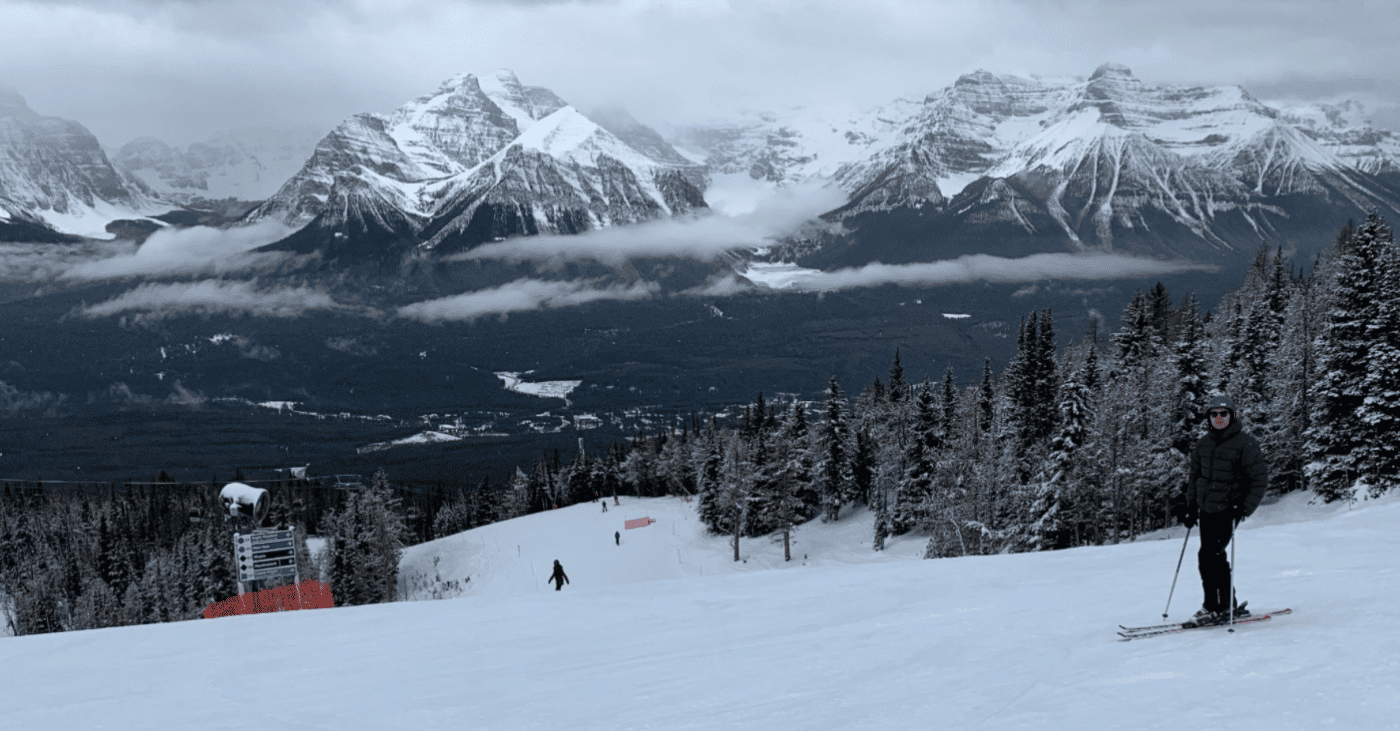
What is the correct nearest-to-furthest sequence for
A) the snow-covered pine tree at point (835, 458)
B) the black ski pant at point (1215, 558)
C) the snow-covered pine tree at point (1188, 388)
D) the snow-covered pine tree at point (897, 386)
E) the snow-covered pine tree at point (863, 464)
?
the black ski pant at point (1215, 558)
the snow-covered pine tree at point (1188, 388)
the snow-covered pine tree at point (835, 458)
the snow-covered pine tree at point (863, 464)
the snow-covered pine tree at point (897, 386)

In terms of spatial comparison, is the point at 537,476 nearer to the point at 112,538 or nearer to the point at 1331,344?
the point at 112,538

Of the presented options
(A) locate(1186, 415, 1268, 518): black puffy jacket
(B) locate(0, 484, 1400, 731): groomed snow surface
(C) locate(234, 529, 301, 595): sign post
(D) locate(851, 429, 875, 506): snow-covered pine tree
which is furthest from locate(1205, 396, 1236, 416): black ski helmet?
(D) locate(851, 429, 875, 506): snow-covered pine tree

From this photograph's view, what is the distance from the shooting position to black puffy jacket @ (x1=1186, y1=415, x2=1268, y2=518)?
328 inches

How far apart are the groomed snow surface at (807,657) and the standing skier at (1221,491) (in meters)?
0.53

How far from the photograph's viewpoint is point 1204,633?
28.3 ft

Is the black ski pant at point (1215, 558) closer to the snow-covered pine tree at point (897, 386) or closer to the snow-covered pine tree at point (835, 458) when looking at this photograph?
the snow-covered pine tree at point (835, 458)

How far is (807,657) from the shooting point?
9.47 m

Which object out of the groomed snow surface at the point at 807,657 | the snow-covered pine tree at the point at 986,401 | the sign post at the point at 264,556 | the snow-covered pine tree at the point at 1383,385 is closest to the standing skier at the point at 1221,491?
the groomed snow surface at the point at 807,657

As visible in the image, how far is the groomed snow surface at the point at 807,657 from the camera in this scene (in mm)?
7059

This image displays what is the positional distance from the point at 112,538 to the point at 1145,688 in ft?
352

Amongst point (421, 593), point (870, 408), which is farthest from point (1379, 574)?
point (421, 593)

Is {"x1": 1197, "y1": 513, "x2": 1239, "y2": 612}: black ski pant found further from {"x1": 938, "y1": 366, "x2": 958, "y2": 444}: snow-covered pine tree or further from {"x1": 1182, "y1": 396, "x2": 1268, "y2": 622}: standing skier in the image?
{"x1": 938, "y1": 366, "x2": 958, "y2": 444}: snow-covered pine tree

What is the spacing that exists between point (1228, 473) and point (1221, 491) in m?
0.21

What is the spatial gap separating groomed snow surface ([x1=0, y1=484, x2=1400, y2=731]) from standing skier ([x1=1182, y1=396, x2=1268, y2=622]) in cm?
53
